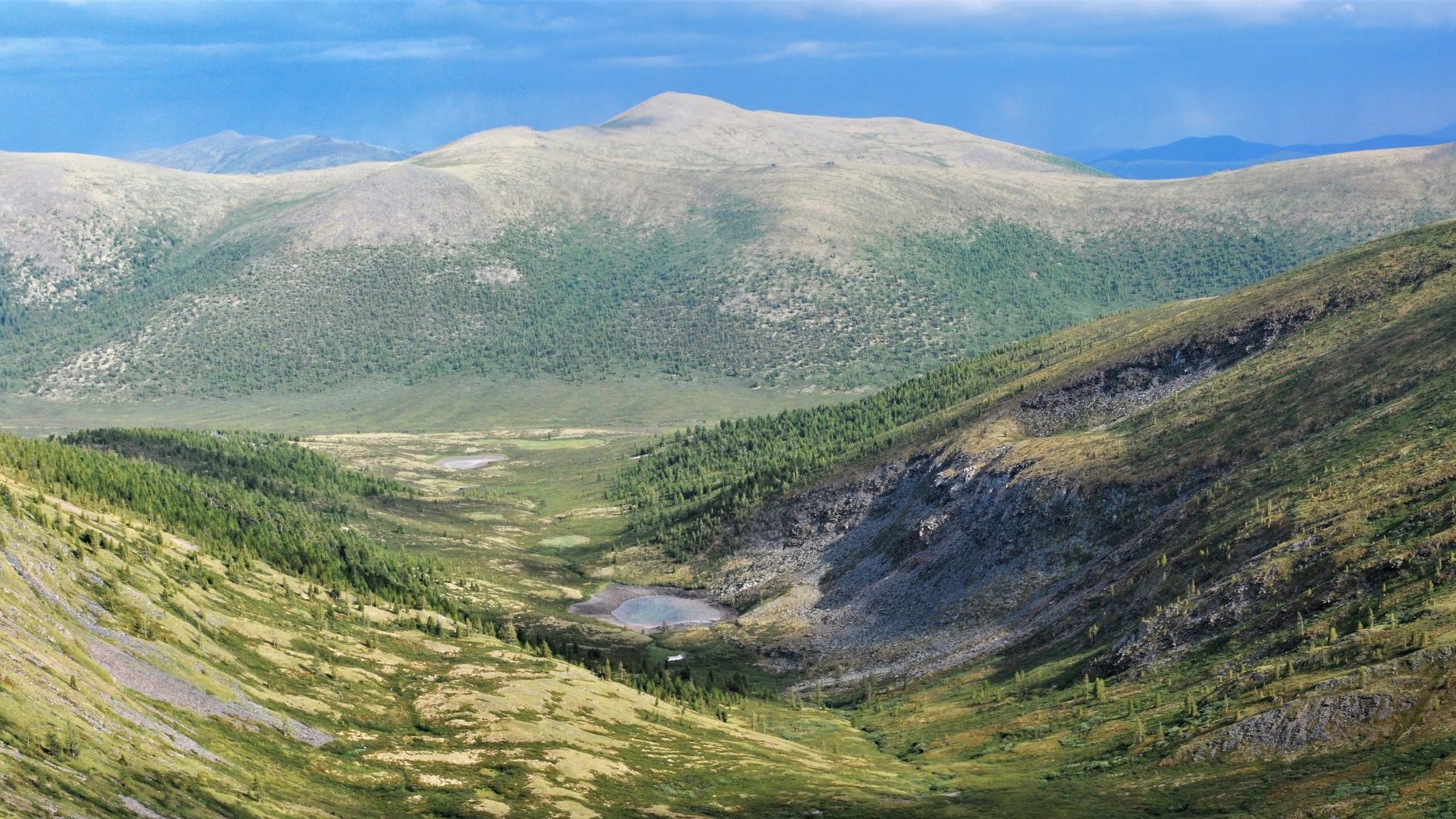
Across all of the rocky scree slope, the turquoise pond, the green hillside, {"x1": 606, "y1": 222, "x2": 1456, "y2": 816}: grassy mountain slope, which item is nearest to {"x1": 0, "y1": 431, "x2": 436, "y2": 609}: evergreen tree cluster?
the green hillside

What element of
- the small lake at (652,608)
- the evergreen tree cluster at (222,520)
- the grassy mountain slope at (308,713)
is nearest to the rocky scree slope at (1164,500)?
the small lake at (652,608)

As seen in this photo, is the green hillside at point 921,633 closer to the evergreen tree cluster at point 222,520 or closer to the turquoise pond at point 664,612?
the evergreen tree cluster at point 222,520

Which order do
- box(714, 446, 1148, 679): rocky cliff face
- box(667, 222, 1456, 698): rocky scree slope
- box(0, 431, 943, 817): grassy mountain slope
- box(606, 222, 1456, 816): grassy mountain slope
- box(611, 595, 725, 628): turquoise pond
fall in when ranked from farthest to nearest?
1. box(611, 595, 725, 628): turquoise pond
2. box(714, 446, 1148, 679): rocky cliff face
3. box(667, 222, 1456, 698): rocky scree slope
4. box(606, 222, 1456, 816): grassy mountain slope
5. box(0, 431, 943, 817): grassy mountain slope

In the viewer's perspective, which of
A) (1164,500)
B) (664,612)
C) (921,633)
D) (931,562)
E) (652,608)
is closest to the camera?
(1164,500)

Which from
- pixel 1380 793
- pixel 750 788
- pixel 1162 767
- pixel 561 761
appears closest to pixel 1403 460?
pixel 1162 767

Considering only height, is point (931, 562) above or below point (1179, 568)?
below

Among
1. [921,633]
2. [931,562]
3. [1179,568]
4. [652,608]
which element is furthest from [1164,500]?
[652,608]

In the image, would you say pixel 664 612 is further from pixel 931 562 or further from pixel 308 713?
pixel 308 713

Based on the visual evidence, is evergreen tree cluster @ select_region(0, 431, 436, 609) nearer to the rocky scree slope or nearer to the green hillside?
the green hillside
